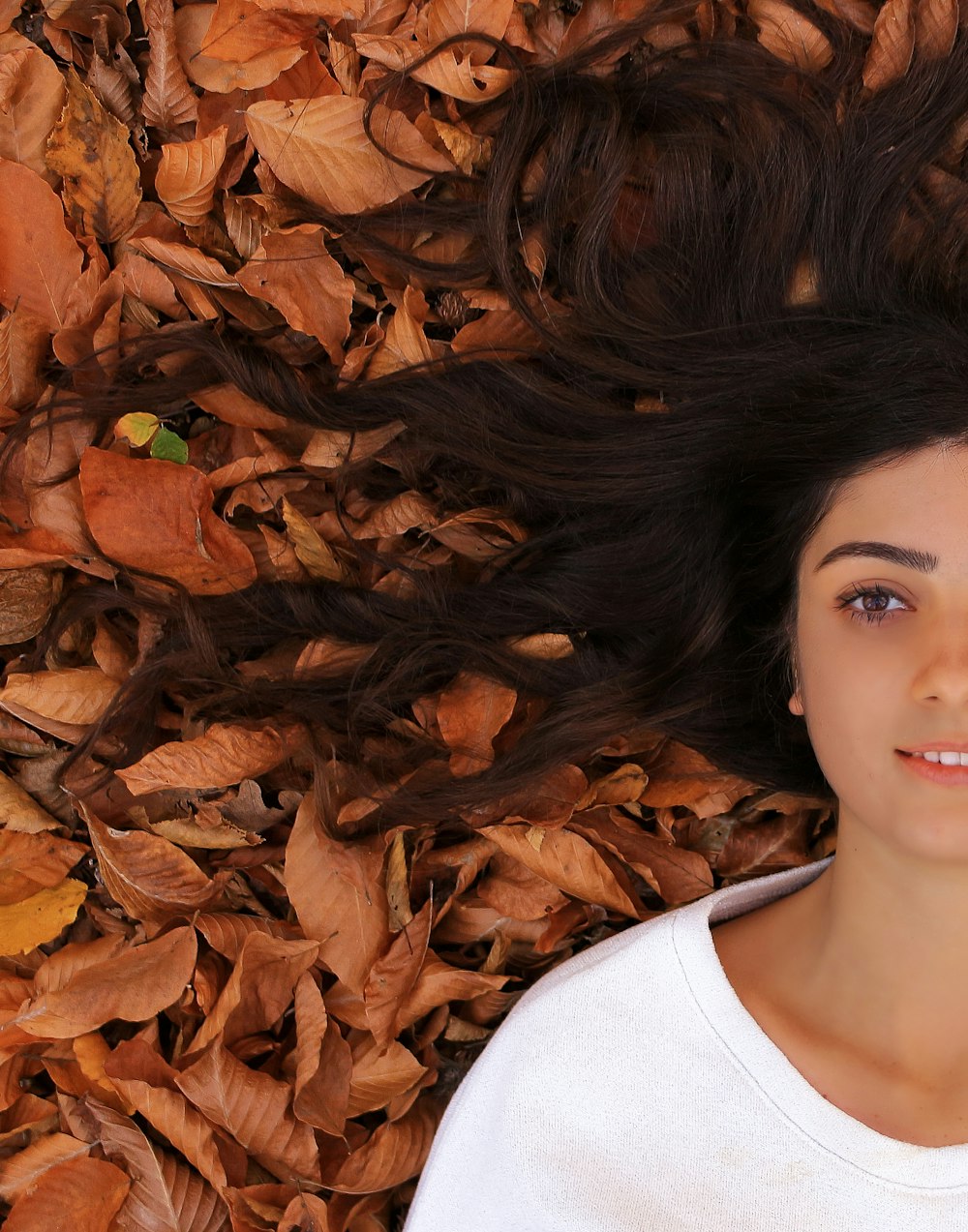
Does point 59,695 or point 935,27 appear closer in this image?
point 935,27

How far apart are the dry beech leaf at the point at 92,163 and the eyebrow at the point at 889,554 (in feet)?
3.39

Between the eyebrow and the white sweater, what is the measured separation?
53cm

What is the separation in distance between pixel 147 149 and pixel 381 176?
34 centimetres

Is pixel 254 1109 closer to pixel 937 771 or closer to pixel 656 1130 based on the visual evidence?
pixel 656 1130

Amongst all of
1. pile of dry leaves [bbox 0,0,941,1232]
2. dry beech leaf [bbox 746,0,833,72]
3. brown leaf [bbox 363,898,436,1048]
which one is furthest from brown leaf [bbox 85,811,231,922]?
dry beech leaf [bbox 746,0,833,72]

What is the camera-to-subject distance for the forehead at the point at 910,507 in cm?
133

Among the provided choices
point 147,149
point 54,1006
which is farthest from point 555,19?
point 54,1006

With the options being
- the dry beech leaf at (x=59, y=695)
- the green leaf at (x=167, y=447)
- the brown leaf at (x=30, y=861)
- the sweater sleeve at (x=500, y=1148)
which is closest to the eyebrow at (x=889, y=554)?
the sweater sleeve at (x=500, y=1148)

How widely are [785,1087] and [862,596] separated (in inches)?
25.1

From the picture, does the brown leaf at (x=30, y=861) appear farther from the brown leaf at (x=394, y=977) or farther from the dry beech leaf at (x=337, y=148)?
the dry beech leaf at (x=337, y=148)

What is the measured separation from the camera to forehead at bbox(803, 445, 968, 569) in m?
1.33

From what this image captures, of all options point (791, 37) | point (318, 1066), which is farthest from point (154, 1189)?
point (791, 37)

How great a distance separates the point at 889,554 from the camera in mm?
1353

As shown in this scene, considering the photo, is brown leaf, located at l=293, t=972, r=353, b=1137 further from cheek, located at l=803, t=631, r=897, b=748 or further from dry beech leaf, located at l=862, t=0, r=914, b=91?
dry beech leaf, located at l=862, t=0, r=914, b=91
